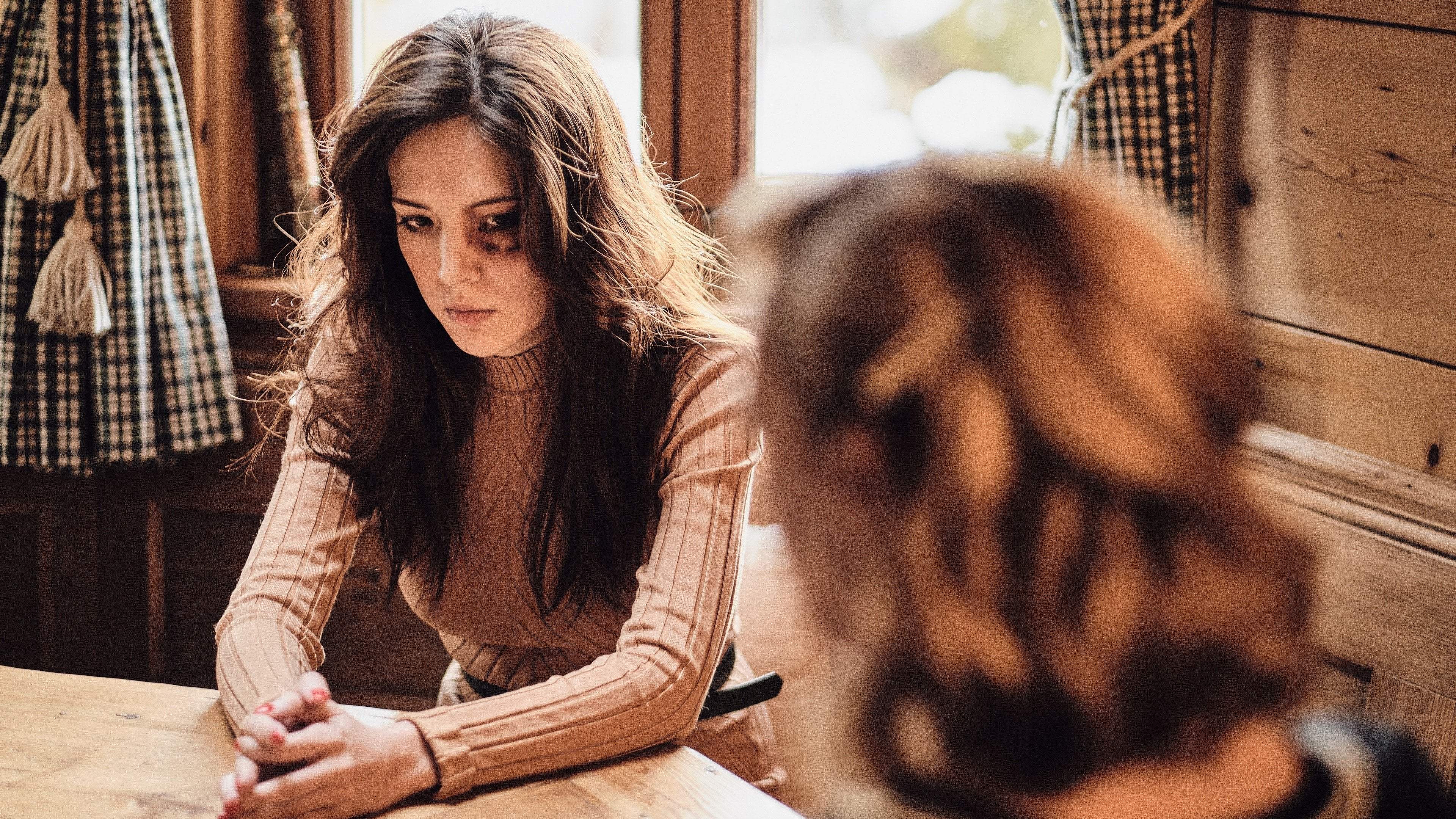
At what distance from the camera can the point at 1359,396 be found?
5.36 feet

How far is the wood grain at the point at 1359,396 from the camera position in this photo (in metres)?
1.52

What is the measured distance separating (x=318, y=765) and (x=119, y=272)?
151cm

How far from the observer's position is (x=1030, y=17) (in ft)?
7.12

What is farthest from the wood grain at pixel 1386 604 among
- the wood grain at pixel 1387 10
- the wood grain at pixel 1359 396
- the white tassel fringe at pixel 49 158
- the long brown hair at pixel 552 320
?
the white tassel fringe at pixel 49 158

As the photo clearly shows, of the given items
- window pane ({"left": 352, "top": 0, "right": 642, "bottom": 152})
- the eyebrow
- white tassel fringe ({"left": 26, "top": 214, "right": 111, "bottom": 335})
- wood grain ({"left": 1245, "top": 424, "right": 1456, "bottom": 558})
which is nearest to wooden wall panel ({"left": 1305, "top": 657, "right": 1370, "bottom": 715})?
wood grain ({"left": 1245, "top": 424, "right": 1456, "bottom": 558})

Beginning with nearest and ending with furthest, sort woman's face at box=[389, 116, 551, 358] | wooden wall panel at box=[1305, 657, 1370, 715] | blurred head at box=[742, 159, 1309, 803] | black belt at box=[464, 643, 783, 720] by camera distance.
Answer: blurred head at box=[742, 159, 1309, 803] < woman's face at box=[389, 116, 551, 358] < black belt at box=[464, 643, 783, 720] < wooden wall panel at box=[1305, 657, 1370, 715]

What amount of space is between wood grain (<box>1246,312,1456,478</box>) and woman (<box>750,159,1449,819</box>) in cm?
110

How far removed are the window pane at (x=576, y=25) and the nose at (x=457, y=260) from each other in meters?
1.05

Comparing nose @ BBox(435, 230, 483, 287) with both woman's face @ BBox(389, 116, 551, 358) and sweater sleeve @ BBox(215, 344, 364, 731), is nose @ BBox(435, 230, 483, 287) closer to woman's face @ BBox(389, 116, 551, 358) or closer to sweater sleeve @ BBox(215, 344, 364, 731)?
woman's face @ BBox(389, 116, 551, 358)

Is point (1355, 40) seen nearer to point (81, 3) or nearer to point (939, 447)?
point (939, 447)

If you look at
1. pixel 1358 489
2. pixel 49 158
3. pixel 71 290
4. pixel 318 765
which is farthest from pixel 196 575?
pixel 1358 489

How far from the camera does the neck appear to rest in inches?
22.9

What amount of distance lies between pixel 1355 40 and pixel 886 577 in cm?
136

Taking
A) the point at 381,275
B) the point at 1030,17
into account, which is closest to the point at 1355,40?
the point at 1030,17
